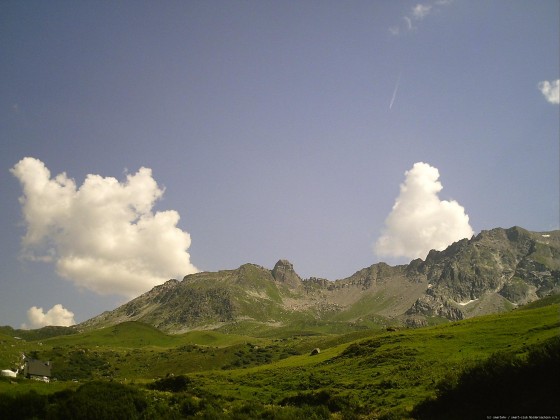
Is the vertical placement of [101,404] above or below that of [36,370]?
above

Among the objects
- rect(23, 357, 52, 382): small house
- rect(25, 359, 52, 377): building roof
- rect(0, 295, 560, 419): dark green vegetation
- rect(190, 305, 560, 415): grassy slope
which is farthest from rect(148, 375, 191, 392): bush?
rect(25, 359, 52, 377): building roof

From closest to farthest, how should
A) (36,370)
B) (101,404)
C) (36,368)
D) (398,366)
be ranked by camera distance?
(101,404)
(398,366)
(36,370)
(36,368)

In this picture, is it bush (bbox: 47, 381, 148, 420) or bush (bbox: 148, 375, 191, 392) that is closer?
bush (bbox: 47, 381, 148, 420)

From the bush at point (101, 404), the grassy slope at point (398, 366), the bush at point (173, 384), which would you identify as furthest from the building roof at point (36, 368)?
the bush at point (101, 404)

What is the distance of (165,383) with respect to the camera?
259ft

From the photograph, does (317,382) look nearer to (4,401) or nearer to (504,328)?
(504,328)

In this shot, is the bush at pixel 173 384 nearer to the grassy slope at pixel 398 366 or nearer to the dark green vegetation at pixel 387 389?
the dark green vegetation at pixel 387 389

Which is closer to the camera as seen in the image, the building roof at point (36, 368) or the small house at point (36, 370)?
the small house at point (36, 370)

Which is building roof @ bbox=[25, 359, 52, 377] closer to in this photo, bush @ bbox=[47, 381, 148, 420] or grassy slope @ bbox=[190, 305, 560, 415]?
grassy slope @ bbox=[190, 305, 560, 415]

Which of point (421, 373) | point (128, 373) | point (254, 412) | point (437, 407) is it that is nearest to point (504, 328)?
point (421, 373)

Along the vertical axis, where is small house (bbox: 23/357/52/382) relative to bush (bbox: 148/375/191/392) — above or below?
above

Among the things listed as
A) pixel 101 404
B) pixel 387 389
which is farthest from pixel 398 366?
pixel 101 404

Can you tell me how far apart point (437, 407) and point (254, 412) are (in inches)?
592

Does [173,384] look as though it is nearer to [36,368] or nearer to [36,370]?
[36,370]
